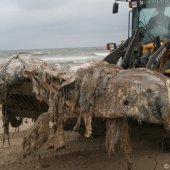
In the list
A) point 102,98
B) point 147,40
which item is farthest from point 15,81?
point 147,40

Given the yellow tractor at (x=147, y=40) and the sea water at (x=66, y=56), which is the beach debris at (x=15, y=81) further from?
the sea water at (x=66, y=56)

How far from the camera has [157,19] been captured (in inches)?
311

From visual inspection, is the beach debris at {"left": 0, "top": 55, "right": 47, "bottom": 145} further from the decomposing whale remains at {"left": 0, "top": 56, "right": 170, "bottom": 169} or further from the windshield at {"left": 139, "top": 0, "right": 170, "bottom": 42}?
the windshield at {"left": 139, "top": 0, "right": 170, "bottom": 42}

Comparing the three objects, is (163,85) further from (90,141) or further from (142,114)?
(90,141)

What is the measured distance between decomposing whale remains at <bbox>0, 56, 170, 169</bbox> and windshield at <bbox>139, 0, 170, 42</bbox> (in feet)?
8.58

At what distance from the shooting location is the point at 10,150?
284 inches

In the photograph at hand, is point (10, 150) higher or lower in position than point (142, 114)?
lower

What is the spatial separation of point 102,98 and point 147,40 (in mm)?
3266

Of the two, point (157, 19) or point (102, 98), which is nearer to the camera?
point (102, 98)

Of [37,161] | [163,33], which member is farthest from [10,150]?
[163,33]

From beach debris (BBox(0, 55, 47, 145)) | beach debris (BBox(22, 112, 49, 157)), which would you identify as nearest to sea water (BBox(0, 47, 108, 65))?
beach debris (BBox(0, 55, 47, 145))

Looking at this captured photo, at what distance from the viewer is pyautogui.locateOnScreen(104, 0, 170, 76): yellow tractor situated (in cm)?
690

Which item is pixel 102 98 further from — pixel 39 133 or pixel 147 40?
pixel 147 40

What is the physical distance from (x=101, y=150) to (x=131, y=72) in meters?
2.30
